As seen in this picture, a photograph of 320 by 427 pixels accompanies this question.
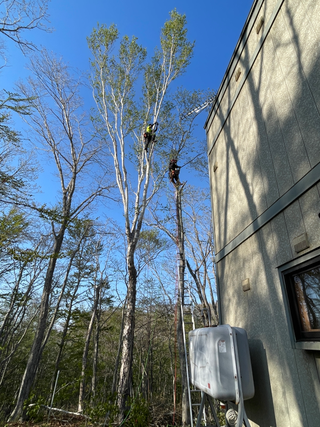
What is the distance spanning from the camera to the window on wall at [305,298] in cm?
204

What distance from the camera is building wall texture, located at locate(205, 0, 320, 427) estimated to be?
2168 mm

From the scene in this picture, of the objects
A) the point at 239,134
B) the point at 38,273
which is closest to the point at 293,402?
the point at 239,134

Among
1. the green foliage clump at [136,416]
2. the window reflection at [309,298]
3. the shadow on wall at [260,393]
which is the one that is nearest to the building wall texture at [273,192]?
the shadow on wall at [260,393]

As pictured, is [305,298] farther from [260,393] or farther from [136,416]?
[136,416]

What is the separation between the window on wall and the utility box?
2.44ft

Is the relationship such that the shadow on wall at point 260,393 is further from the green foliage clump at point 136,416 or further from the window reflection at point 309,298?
the green foliage clump at point 136,416

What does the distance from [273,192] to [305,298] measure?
119 cm

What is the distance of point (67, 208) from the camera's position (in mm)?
10289

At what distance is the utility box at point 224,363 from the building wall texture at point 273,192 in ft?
0.74

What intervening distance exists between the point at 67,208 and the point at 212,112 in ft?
24.6

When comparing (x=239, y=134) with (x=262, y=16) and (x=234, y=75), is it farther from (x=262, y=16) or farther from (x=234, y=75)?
(x=262, y=16)

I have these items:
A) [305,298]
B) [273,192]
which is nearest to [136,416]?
[305,298]

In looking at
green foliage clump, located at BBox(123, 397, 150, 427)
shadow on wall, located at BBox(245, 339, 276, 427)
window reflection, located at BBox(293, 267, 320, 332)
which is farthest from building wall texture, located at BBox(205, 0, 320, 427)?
green foliage clump, located at BBox(123, 397, 150, 427)

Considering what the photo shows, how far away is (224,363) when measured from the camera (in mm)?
2586
